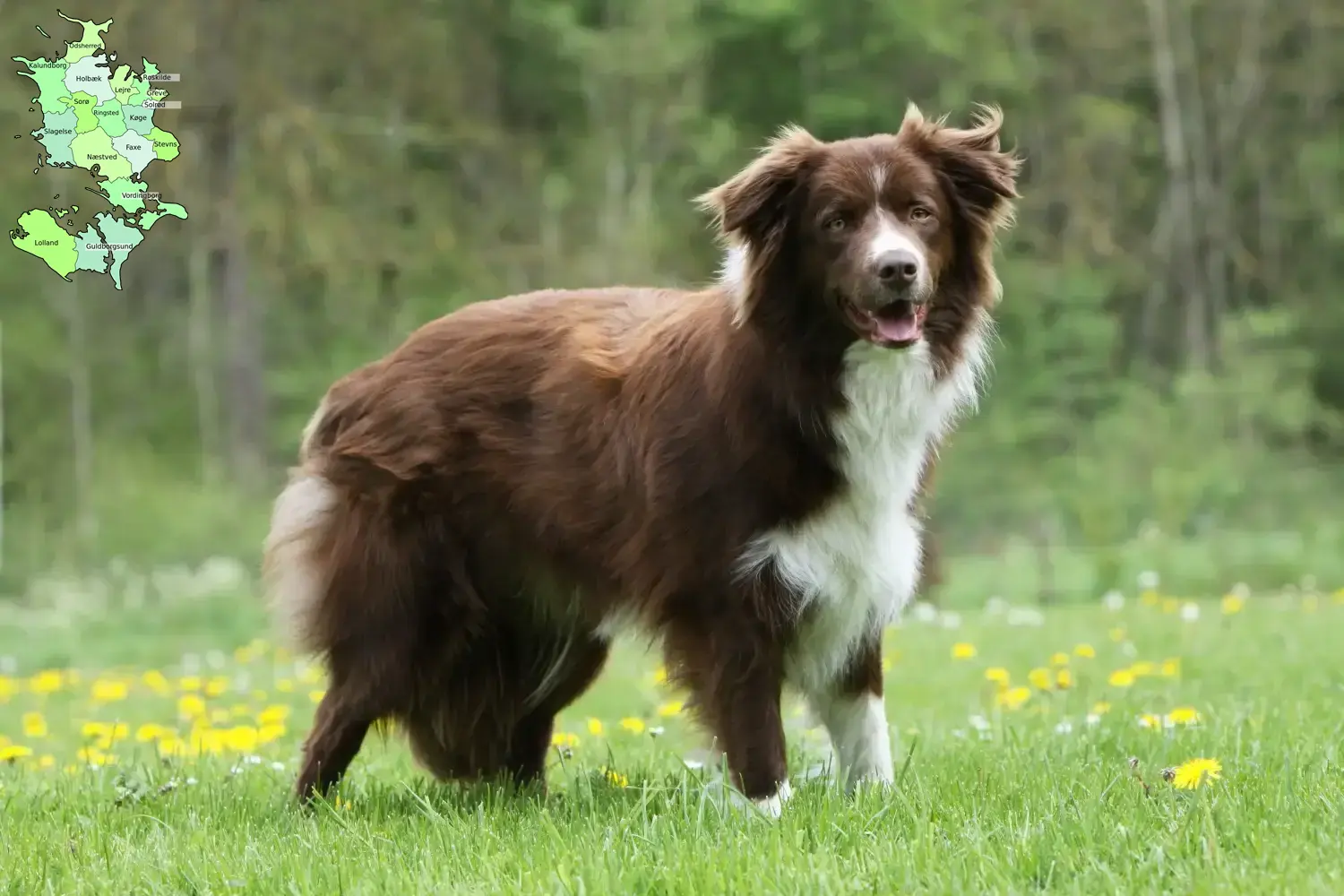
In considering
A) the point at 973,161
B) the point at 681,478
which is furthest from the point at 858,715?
the point at 973,161

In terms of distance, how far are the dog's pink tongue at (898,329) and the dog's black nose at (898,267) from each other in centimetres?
16

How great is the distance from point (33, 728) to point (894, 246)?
5.02 m

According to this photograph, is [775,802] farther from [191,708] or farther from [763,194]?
[191,708]

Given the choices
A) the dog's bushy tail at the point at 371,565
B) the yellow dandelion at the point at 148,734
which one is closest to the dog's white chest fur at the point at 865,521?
the dog's bushy tail at the point at 371,565

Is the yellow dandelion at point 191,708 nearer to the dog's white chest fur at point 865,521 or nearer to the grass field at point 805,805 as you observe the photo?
the grass field at point 805,805

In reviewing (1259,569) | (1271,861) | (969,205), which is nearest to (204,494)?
(1259,569)

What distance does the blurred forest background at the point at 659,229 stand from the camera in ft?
53.8

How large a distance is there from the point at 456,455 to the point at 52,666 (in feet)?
24.9

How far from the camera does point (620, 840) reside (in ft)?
10.9

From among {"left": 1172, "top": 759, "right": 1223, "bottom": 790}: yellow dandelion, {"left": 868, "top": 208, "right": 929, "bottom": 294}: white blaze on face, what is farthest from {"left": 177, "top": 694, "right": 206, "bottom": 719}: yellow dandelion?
{"left": 1172, "top": 759, "right": 1223, "bottom": 790}: yellow dandelion

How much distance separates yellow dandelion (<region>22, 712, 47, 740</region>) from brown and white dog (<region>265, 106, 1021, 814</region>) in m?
2.56

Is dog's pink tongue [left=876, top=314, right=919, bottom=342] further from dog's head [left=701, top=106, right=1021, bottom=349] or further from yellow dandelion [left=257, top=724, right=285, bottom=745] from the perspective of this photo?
yellow dandelion [left=257, top=724, right=285, bottom=745]

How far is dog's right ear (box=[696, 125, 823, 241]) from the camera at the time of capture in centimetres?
410

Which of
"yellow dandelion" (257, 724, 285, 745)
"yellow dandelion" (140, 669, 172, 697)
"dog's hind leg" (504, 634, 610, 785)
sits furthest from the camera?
"yellow dandelion" (140, 669, 172, 697)
